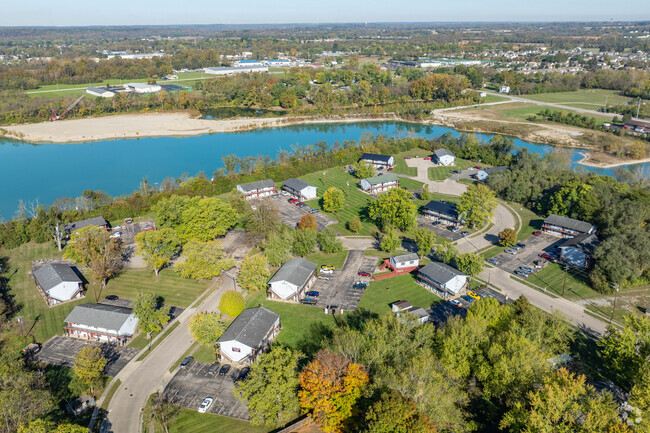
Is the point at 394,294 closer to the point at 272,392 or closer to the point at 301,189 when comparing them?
the point at 272,392

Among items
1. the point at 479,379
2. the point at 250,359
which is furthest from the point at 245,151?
the point at 479,379

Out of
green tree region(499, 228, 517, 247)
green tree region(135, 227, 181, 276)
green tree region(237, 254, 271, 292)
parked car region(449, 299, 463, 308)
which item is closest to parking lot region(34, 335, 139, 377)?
green tree region(135, 227, 181, 276)

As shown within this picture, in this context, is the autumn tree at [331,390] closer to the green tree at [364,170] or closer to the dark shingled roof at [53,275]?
the dark shingled roof at [53,275]

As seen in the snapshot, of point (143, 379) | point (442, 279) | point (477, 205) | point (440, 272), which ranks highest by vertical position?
point (477, 205)

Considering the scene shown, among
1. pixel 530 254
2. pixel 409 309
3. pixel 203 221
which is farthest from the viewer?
pixel 203 221

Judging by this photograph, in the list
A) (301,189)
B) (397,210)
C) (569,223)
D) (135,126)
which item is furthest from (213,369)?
(135,126)

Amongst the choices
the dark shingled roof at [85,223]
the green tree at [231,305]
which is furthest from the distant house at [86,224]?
the green tree at [231,305]

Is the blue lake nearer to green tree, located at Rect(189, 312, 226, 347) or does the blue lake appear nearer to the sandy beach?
the sandy beach
